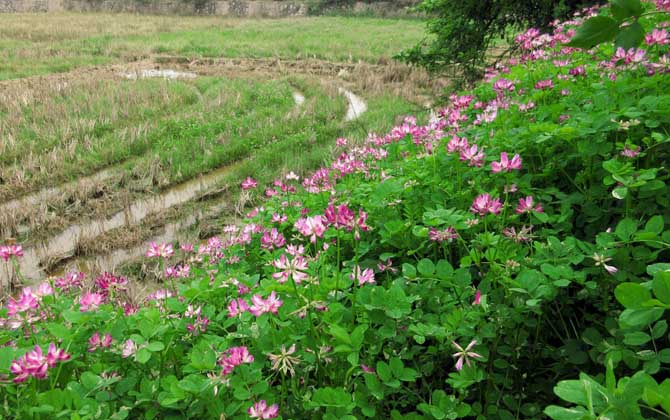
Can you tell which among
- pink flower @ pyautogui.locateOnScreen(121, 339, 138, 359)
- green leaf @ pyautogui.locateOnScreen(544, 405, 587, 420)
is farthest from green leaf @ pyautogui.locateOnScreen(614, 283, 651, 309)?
pink flower @ pyautogui.locateOnScreen(121, 339, 138, 359)

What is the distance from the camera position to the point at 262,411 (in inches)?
51.7

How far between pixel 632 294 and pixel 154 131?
874cm

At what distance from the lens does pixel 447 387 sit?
71.6 inches

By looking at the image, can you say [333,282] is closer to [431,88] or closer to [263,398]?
[263,398]

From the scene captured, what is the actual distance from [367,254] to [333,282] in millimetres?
672

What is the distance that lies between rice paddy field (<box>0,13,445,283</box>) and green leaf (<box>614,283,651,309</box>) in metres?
3.09

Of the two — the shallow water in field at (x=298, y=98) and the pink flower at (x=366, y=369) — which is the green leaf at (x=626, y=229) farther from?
the shallow water in field at (x=298, y=98)

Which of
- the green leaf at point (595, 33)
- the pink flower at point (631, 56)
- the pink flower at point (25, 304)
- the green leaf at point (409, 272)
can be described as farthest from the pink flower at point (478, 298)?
the pink flower at point (631, 56)

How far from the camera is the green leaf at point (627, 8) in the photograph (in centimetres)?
93

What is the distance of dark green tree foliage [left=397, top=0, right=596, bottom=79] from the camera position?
699 cm

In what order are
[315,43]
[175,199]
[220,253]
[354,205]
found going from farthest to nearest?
[315,43] < [175,199] < [220,253] < [354,205]

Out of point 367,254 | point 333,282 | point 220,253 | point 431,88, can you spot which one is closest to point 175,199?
point 220,253

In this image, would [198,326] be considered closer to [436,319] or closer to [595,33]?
[436,319]

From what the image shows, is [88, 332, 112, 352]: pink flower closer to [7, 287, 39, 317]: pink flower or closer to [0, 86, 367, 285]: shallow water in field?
[7, 287, 39, 317]: pink flower
